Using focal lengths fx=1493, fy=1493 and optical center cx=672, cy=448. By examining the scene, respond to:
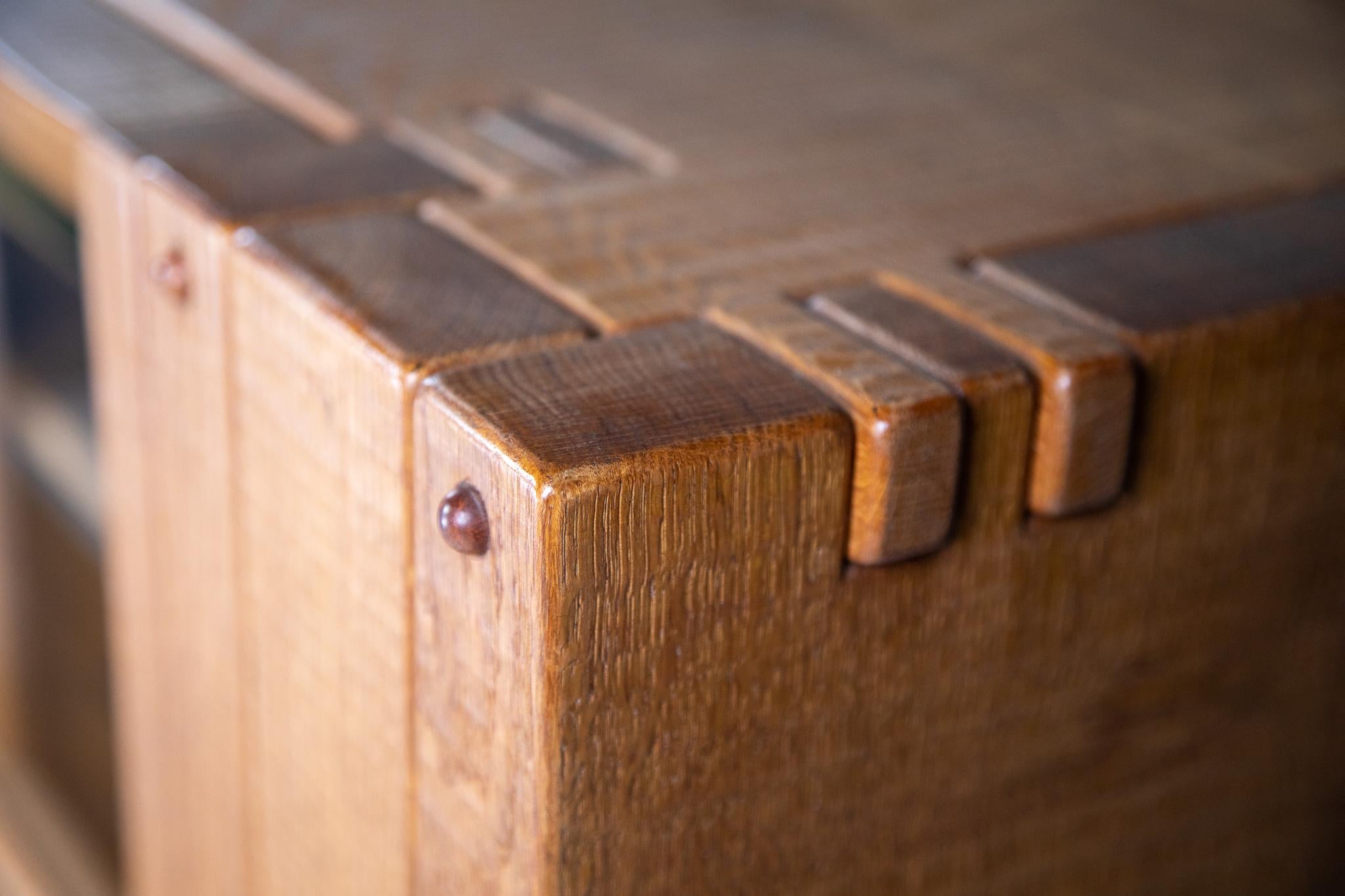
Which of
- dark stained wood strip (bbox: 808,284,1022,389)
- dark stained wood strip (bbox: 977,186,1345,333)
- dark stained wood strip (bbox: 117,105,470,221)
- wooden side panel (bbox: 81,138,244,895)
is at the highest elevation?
dark stained wood strip (bbox: 117,105,470,221)

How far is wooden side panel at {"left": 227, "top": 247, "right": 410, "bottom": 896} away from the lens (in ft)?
1.50

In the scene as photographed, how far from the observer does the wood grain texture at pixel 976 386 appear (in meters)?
0.44

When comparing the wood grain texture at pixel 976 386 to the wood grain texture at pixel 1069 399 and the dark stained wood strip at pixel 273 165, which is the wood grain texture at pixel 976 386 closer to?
the wood grain texture at pixel 1069 399

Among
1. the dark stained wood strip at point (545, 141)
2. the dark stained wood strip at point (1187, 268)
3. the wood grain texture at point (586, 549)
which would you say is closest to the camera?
the wood grain texture at point (586, 549)

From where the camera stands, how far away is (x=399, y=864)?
494mm

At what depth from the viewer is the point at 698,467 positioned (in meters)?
0.40

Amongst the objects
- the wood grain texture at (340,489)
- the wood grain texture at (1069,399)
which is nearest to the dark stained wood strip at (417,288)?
the wood grain texture at (340,489)

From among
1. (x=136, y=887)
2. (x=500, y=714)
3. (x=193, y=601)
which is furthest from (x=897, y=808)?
(x=136, y=887)

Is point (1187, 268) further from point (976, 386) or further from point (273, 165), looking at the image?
point (273, 165)

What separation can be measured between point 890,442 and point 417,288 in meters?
0.16

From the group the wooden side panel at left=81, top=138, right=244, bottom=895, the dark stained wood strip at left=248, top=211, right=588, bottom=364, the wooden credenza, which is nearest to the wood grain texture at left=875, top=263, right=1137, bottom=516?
the wooden credenza

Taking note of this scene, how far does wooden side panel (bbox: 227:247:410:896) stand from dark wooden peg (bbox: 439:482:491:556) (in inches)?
1.4

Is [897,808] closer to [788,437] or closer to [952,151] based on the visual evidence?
[788,437]

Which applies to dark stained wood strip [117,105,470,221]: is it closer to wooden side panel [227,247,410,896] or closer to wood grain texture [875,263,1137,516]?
wooden side panel [227,247,410,896]
